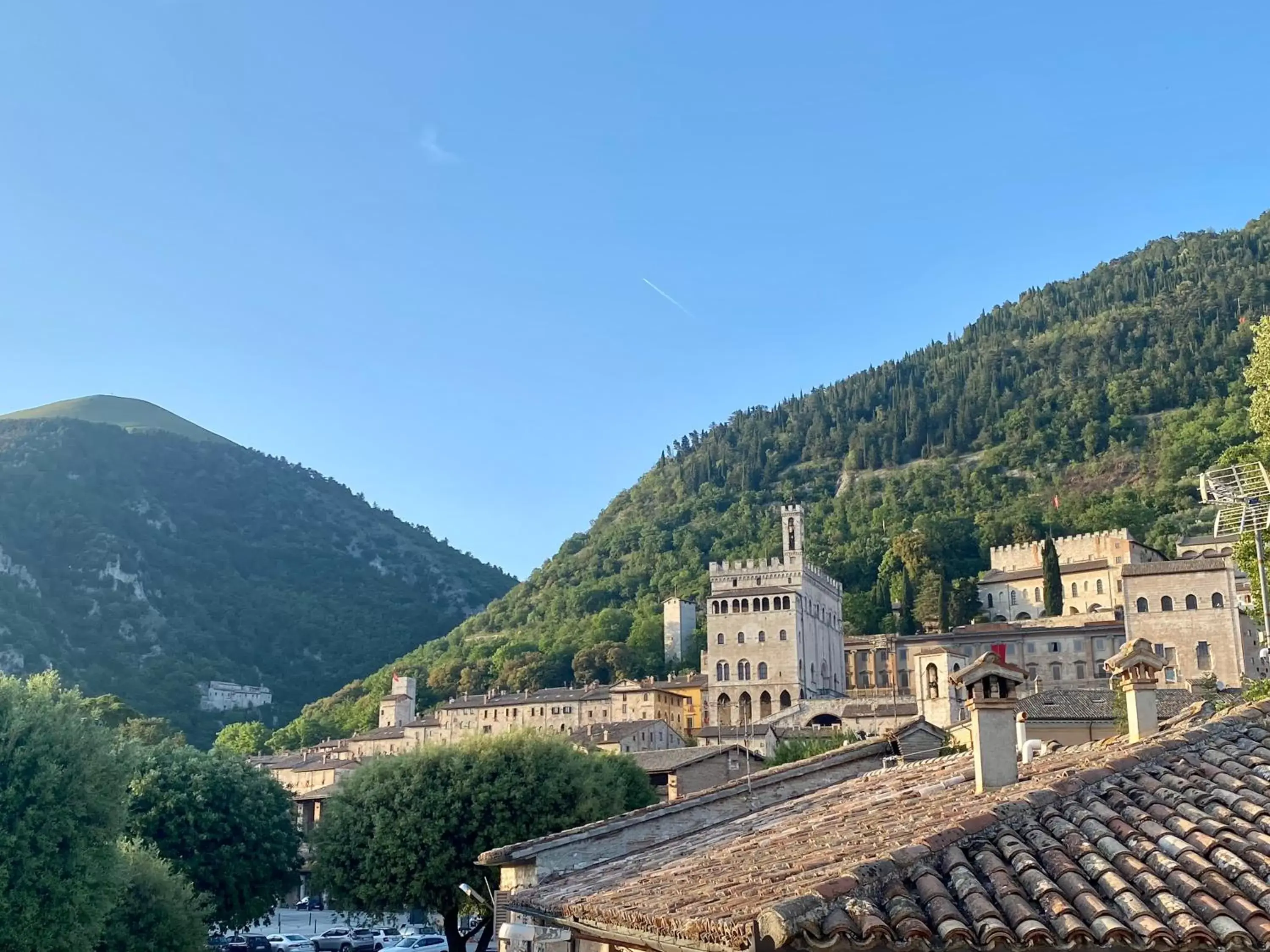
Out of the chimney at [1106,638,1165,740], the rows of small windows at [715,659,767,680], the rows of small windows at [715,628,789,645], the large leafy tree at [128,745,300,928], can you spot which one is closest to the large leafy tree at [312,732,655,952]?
the large leafy tree at [128,745,300,928]

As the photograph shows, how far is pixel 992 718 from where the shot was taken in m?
11.3

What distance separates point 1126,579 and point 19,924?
235ft

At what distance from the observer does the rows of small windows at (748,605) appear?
4168 inches

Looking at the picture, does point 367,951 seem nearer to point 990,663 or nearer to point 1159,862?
point 990,663

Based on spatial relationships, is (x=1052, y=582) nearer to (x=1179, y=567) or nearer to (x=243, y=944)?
(x=1179, y=567)

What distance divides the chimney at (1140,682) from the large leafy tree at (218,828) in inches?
1378

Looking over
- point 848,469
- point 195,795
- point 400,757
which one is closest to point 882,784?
point 400,757

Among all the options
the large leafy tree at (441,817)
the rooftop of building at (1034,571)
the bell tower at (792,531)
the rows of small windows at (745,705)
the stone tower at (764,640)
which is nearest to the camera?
the large leafy tree at (441,817)

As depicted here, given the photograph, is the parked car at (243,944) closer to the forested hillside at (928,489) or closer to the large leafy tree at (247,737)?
the forested hillside at (928,489)

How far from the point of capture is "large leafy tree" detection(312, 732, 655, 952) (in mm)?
37688

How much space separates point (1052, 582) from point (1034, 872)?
110 m

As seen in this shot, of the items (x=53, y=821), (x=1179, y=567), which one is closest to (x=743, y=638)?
(x=1179, y=567)

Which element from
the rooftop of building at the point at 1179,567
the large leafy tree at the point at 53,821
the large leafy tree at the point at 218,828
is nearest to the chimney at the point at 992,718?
the large leafy tree at the point at 53,821

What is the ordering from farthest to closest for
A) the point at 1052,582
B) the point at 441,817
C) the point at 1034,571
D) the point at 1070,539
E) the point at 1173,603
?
1. the point at 1070,539
2. the point at 1034,571
3. the point at 1052,582
4. the point at 1173,603
5. the point at 441,817
